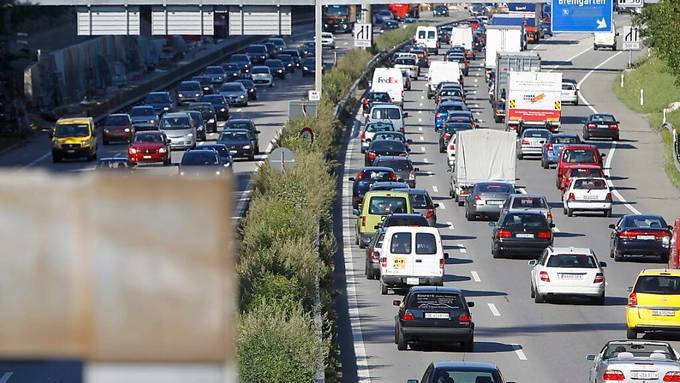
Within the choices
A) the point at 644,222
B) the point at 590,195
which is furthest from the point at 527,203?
the point at 590,195

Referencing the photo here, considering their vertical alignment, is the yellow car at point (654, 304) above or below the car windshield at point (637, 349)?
below

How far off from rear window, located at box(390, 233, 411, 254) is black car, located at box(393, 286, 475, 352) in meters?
6.94

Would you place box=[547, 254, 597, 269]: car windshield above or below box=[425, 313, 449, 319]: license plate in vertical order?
above

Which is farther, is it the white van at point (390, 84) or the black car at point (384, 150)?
the white van at point (390, 84)

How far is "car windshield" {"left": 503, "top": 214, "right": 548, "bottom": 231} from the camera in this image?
4009 centimetres

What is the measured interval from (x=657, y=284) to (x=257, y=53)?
3597 inches

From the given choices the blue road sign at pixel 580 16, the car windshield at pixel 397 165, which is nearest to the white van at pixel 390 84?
the blue road sign at pixel 580 16

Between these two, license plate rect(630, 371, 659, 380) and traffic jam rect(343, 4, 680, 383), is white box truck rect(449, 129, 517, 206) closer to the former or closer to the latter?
traffic jam rect(343, 4, 680, 383)

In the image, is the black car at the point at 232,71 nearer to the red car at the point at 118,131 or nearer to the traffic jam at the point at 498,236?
the traffic jam at the point at 498,236

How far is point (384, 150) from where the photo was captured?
6125 cm

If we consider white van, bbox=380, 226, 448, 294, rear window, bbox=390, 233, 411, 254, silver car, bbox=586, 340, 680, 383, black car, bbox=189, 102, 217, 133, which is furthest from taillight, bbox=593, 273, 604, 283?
black car, bbox=189, 102, 217, 133

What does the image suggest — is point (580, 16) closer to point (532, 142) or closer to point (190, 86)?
point (532, 142)

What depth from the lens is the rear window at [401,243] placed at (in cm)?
3425

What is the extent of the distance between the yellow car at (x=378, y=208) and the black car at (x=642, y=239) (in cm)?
574
